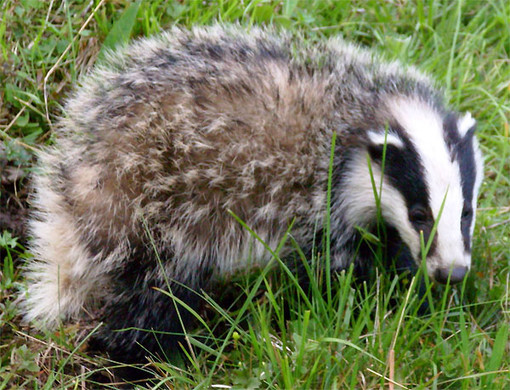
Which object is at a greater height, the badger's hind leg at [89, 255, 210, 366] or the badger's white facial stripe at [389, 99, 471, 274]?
the badger's white facial stripe at [389, 99, 471, 274]

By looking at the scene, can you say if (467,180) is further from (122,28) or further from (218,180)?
(122,28)

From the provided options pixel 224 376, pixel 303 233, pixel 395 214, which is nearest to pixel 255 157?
pixel 303 233

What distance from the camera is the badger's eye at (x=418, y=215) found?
3.33m

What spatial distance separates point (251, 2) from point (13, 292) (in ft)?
6.76

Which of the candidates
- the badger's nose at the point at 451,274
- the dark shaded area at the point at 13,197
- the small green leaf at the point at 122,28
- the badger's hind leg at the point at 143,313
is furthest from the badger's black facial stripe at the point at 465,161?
the dark shaded area at the point at 13,197

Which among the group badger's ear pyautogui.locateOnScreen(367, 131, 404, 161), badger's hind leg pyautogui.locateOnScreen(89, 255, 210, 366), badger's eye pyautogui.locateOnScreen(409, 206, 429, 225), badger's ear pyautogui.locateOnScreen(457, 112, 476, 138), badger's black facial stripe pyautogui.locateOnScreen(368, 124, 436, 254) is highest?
badger's ear pyautogui.locateOnScreen(457, 112, 476, 138)

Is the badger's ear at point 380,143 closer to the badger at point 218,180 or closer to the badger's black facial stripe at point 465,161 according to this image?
the badger at point 218,180

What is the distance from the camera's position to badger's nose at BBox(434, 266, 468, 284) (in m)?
3.20

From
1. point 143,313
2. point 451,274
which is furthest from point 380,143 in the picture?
point 143,313

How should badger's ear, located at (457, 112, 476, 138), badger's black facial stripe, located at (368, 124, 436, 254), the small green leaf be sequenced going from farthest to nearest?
1. the small green leaf
2. badger's ear, located at (457, 112, 476, 138)
3. badger's black facial stripe, located at (368, 124, 436, 254)

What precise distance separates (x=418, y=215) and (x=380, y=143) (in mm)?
341

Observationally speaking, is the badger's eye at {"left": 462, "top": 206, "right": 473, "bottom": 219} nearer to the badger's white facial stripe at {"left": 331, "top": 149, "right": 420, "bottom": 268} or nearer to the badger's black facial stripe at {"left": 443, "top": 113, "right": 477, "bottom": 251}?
the badger's black facial stripe at {"left": 443, "top": 113, "right": 477, "bottom": 251}

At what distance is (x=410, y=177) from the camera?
336 centimetres

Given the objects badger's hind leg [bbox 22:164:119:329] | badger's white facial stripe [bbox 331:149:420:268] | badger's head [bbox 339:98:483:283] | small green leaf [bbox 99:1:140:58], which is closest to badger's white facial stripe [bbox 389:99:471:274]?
badger's head [bbox 339:98:483:283]
